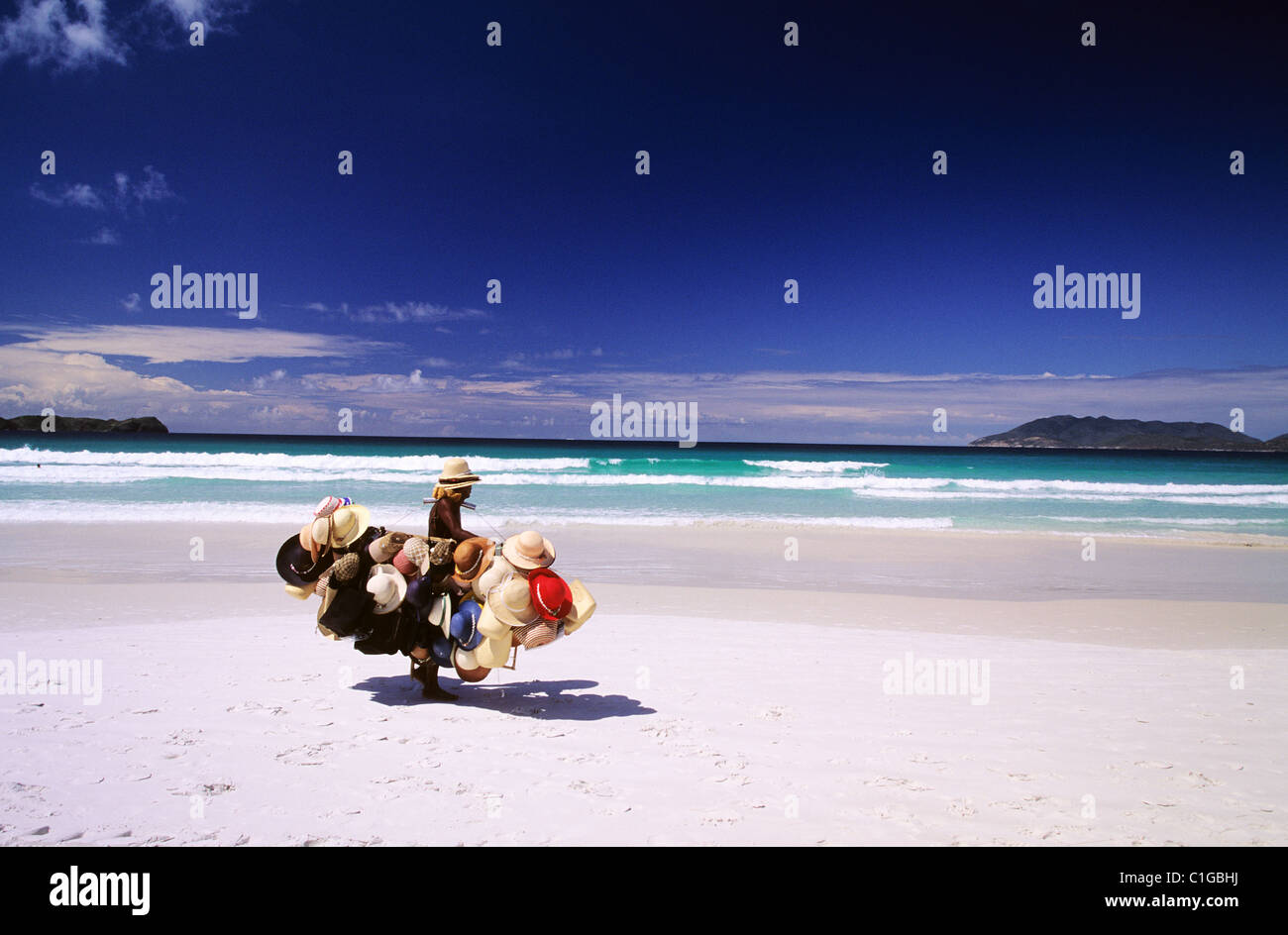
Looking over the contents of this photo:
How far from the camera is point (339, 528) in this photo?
4.72 m

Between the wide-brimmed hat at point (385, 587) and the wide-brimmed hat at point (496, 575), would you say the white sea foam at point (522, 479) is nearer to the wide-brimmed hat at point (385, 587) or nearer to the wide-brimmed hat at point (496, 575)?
the wide-brimmed hat at point (496, 575)

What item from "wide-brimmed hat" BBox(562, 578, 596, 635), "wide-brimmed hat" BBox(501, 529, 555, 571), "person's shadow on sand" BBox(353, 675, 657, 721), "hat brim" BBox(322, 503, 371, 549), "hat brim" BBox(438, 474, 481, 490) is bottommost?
"person's shadow on sand" BBox(353, 675, 657, 721)

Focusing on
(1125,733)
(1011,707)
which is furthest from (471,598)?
(1125,733)

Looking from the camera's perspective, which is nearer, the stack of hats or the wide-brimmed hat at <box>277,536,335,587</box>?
the stack of hats

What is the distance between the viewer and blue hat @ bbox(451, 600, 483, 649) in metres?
4.61

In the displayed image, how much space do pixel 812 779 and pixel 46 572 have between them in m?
11.2

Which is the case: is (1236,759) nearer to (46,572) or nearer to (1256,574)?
(1256,574)

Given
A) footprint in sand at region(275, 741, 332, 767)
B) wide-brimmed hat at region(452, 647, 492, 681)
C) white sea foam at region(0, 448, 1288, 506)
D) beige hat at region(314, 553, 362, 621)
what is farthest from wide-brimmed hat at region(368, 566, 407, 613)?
white sea foam at region(0, 448, 1288, 506)

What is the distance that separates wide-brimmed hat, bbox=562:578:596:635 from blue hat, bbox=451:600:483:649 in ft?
1.93

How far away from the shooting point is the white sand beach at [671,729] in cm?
334

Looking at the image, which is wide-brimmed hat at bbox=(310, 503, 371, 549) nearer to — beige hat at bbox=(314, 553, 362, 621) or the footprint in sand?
beige hat at bbox=(314, 553, 362, 621)

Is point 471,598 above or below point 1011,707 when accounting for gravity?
above

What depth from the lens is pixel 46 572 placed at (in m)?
9.95
